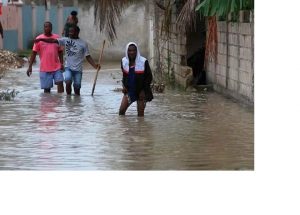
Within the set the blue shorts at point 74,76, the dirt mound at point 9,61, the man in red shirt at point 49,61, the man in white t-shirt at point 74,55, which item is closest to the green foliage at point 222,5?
the man in white t-shirt at point 74,55

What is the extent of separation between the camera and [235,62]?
617 inches

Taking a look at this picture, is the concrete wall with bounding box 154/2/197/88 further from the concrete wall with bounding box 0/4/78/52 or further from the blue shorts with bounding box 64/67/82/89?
the concrete wall with bounding box 0/4/78/52

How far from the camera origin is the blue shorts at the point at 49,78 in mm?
16906

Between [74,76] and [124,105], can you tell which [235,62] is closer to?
[124,105]

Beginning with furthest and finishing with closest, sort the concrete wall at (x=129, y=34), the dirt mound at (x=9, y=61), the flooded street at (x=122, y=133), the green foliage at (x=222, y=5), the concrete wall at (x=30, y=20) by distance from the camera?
the concrete wall at (x=30, y=20), the concrete wall at (x=129, y=34), the dirt mound at (x=9, y=61), the green foliage at (x=222, y=5), the flooded street at (x=122, y=133)

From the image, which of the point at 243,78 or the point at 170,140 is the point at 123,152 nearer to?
the point at 170,140

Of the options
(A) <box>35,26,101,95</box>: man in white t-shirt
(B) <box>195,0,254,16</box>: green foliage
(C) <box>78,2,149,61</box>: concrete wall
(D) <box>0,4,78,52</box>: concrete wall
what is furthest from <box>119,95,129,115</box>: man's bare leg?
(D) <box>0,4,78,52</box>: concrete wall

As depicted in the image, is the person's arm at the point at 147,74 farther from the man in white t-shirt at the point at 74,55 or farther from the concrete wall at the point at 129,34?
the concrete wall at the point at 129,34

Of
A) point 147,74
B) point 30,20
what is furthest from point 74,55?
point 30,20

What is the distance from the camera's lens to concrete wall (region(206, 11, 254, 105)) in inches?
572

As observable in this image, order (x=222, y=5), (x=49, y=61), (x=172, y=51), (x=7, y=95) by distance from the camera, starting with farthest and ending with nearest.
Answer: (x=172, y=51) < (x=49, y=61) < (x=7, y=95) < (x=222, y=5)

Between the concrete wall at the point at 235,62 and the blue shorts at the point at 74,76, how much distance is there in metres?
2.49

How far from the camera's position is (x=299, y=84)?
880 cm

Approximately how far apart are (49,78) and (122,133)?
5.22 meters
